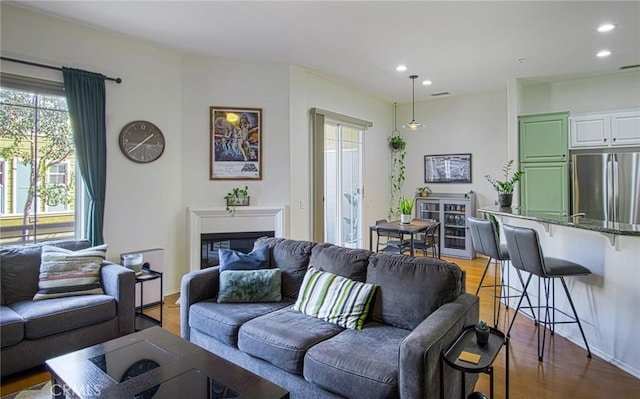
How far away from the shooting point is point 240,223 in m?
4.69

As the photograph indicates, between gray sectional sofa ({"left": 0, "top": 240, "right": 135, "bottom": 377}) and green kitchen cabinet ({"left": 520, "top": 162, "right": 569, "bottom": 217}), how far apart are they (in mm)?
5191

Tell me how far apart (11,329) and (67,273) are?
617 millimetres

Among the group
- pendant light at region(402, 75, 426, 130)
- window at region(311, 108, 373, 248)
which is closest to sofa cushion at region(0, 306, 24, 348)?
window at region(311, 108, 373, 248)

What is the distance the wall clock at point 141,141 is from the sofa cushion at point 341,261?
2.51m

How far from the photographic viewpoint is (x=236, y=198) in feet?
15.5

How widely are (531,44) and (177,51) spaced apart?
4.19 meters

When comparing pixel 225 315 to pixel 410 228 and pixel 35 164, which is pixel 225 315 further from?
pixel 410 228

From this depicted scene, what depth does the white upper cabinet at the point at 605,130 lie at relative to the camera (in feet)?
16.5

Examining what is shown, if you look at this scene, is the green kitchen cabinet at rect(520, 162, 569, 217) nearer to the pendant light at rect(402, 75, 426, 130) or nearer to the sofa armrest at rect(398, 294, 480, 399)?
the pendant light at rect(402, 75, 426, 130)

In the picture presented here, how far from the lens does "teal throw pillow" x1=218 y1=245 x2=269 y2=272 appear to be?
302cm

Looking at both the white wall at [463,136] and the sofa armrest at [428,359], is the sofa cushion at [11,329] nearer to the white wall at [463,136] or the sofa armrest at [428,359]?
the sofa armrest at [428,359]

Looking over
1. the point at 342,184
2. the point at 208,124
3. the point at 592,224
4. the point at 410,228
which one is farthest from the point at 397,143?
the point at 592,224

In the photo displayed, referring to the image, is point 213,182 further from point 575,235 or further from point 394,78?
point 575,235

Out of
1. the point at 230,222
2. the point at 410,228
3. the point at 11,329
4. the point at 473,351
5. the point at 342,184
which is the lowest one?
the point at 11,329
